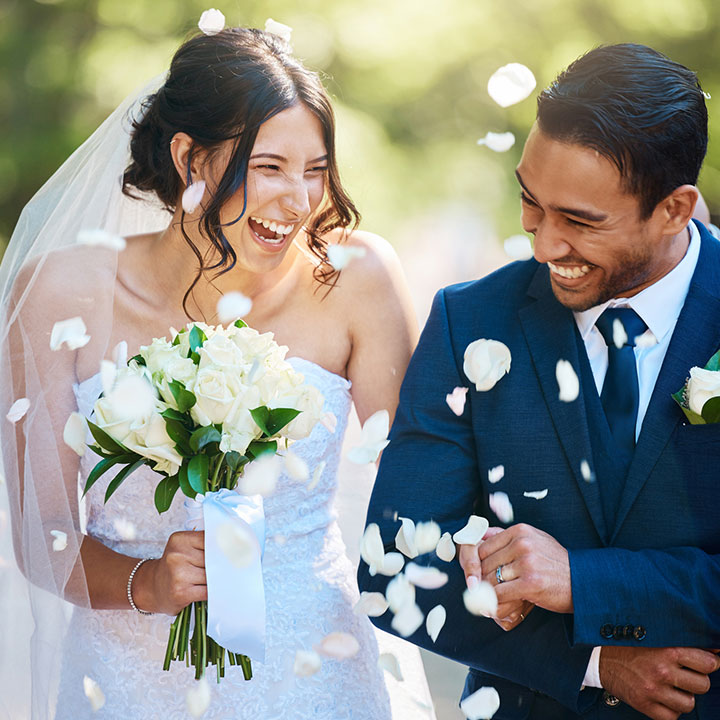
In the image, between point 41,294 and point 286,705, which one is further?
point 41,294

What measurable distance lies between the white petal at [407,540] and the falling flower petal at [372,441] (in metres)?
0.17

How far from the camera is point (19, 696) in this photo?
2631 mm

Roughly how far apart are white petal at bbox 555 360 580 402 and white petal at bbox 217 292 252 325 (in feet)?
3.12

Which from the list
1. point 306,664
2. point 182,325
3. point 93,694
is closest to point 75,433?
point 182,325

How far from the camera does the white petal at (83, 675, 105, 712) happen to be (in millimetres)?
2702

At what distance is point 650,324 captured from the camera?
2508mm

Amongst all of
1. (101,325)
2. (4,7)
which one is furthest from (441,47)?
(101,325)

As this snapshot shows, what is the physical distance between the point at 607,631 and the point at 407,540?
477 millimetres

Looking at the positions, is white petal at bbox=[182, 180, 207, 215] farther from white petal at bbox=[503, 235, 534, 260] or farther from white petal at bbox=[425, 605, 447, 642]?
white petal at bbox=[425, 605, 447, 642]

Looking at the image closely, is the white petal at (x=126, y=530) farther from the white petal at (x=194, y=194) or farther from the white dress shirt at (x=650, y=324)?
the white dress shirt at (x=650, y=324)

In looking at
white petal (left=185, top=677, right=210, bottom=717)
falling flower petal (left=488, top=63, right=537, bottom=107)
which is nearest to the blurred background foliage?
falling flower petal (left=488, top=63, right=537, bottom=107)

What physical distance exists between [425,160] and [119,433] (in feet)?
18.5

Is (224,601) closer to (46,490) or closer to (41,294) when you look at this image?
(46,490)

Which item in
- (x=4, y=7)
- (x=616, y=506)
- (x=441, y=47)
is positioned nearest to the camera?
(x=616, y=506)
